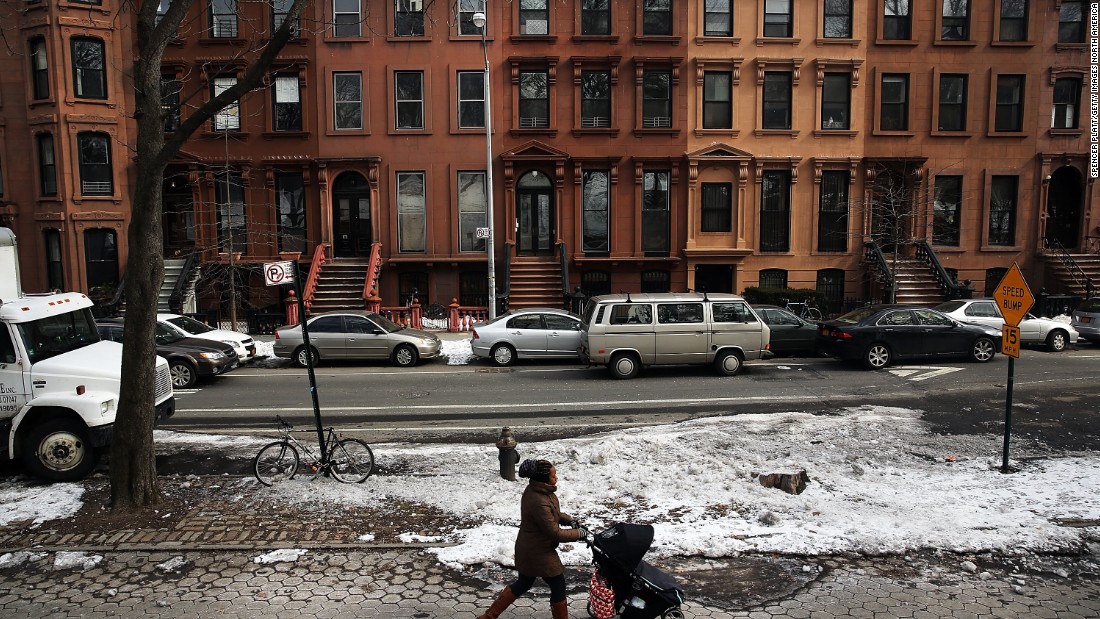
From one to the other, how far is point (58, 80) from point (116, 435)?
75.1 ft

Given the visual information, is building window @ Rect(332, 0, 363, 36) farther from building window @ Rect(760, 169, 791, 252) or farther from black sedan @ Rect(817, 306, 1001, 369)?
black sedan @ Rect(817, 306, 1001, 369)

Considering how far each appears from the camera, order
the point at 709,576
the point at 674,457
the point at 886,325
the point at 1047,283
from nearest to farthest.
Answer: the point at 709,576, the point at 674,457, the point at 886,325, the point at 1047,283

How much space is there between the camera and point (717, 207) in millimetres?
26984

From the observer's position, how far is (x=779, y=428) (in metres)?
11.1

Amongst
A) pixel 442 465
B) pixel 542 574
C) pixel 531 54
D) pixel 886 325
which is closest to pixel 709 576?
pixel 542 574

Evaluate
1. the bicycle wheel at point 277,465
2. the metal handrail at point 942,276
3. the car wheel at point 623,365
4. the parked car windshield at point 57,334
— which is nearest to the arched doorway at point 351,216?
the car wheel at point 623,365

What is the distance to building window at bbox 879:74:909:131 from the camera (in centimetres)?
2709

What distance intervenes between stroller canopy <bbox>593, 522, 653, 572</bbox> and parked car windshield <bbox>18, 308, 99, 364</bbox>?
828cm

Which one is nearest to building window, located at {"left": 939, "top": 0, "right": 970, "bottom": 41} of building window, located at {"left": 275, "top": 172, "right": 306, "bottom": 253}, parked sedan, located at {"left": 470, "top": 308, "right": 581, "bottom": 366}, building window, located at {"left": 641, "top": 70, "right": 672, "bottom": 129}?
building window, located at {"left": 641, "top": 70, "right": 672, "bottom": 129}

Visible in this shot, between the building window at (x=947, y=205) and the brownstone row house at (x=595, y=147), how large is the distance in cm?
8

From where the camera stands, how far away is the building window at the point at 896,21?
2692 centimetres

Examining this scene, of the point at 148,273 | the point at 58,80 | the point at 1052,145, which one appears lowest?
the point at 148,273

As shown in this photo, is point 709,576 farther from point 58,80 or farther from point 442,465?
point 58,80

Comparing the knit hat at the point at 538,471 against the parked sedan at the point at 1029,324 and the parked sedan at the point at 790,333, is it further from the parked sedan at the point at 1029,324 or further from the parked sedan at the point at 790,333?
the parked sedan at the point at 1029,324
